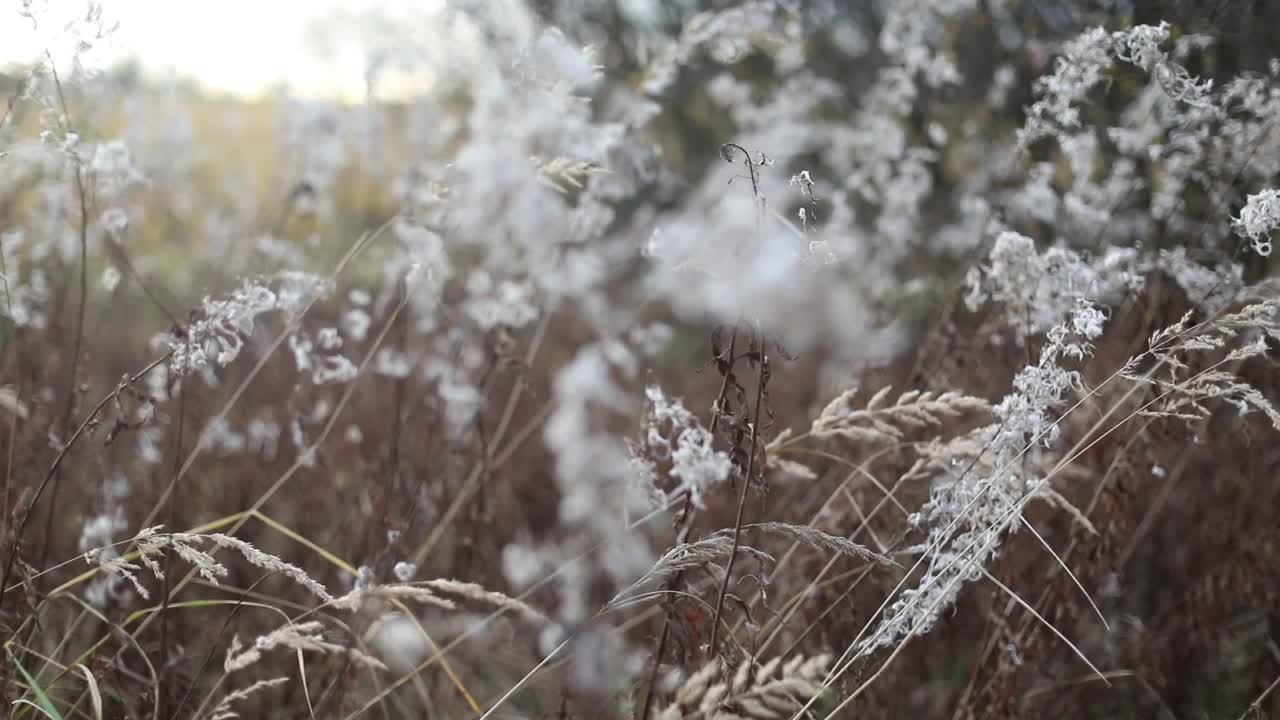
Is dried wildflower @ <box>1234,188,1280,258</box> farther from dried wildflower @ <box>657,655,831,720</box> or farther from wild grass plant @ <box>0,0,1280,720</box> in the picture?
dried wildflower @ <box>657,655,831,720</box>

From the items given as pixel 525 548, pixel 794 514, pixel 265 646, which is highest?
pixel 265 646

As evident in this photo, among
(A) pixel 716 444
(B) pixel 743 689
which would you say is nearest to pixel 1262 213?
(B) pixel 743 689

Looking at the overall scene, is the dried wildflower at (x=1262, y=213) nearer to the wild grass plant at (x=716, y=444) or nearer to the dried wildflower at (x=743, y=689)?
the wild grass plant at (x=716, y=444)

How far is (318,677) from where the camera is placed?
203 cm

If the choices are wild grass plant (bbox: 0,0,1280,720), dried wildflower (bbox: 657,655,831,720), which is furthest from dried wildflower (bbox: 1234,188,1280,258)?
dried wildflower (bbox: 657,655,831,720)

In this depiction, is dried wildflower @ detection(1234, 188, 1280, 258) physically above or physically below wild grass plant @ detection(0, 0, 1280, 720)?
above

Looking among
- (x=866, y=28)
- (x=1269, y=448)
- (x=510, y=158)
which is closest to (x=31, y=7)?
(x=510, y=158)

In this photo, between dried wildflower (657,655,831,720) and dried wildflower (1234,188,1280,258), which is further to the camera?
dried wildflower (1234,188,1280,258)

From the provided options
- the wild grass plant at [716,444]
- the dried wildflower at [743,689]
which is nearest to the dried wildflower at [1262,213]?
the wild grass plant at [716,444]

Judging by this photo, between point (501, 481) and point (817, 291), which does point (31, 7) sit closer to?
point (817, 291)

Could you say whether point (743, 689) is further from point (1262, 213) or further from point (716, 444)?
point (716, 444)

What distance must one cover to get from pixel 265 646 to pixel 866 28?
13.5 ft

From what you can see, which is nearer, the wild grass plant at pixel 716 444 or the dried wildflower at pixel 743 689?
Result: the dried wildflower at pixel 743 689

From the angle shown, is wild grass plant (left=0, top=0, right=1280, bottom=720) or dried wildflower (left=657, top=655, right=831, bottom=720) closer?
dried wildflower (left=657, top=655, right=831, bottom=720)
